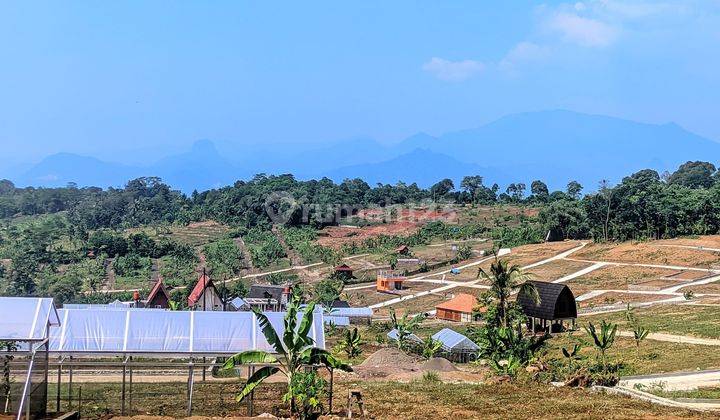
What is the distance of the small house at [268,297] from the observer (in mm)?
68250

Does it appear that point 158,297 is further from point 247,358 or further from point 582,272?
point 582,272

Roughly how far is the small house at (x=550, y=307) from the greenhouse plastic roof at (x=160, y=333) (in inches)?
1118

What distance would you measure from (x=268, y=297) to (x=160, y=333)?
4978 cm

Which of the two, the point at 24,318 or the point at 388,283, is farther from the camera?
the point at 388,283

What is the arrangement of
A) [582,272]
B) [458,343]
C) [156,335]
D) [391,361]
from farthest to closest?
[582,272]
[458,343]
[391,361]
[156,335]

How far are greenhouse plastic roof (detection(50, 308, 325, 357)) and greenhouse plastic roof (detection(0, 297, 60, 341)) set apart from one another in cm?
348

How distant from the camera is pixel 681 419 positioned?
59.9 ft

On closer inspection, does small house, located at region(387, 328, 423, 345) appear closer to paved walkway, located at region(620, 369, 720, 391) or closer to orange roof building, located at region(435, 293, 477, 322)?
orange roof building, located at region(435, 293, 477, 322)

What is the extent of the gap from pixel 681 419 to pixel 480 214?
118952mm

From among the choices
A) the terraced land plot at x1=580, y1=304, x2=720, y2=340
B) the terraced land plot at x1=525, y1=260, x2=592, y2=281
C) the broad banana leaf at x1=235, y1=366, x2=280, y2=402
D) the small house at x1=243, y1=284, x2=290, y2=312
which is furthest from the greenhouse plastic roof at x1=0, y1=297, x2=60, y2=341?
the terraced land plot at x1=525, y1=260, x2=592, y2=281

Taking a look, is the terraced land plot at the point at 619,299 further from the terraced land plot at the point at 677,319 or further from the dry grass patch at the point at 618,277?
the terraced land plot at the point at 677,319

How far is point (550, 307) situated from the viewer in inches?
1866

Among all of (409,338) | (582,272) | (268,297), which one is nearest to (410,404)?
(409,338)

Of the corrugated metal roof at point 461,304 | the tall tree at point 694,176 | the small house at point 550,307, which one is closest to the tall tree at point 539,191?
the tall tree at point 694,176
